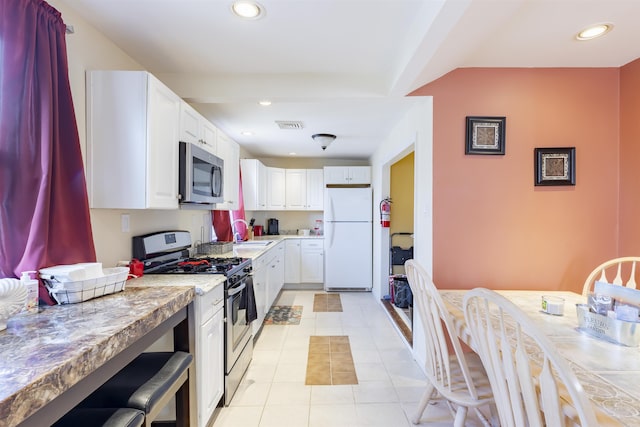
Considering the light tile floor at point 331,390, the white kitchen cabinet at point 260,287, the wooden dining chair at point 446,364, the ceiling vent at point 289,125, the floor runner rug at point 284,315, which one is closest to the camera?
the wooden dining chair at point 446,364

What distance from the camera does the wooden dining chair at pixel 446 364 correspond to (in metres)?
1.39

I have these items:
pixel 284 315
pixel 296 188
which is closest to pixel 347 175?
pixel 296 188

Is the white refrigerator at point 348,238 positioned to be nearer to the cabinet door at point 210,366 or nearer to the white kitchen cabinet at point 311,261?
the white kitchen cabinet at point 311,261

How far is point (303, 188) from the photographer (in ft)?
17.1

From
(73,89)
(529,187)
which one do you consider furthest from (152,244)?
(529,187)

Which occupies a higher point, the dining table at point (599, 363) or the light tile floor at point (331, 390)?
the dining table at point (599, 363)

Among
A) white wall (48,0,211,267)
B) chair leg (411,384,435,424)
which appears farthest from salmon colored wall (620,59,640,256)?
white wall (48,0,211,267)

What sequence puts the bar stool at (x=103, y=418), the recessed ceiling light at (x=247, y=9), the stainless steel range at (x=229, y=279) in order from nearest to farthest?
the bar stool at (x=103, y=418) < the recessed ceiling light at (x=247, y=9) < the stainless steel range at (x=229, y=279)

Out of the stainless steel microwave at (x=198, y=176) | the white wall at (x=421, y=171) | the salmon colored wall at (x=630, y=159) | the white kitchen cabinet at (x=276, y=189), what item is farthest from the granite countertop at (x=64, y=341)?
the white kitchen cabinet at (x=276, y=189)

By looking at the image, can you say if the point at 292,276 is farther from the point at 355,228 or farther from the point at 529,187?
the point at 529,187

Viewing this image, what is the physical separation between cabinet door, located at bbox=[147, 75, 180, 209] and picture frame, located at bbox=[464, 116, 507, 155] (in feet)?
7.01

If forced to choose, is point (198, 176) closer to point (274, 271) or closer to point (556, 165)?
point (274, 271)

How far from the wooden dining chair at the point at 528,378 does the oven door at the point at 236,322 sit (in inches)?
59.6

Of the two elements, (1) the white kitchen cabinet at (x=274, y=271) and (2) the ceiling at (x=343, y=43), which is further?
(1) the white kitchen cabinet at (x=274, y=271)
